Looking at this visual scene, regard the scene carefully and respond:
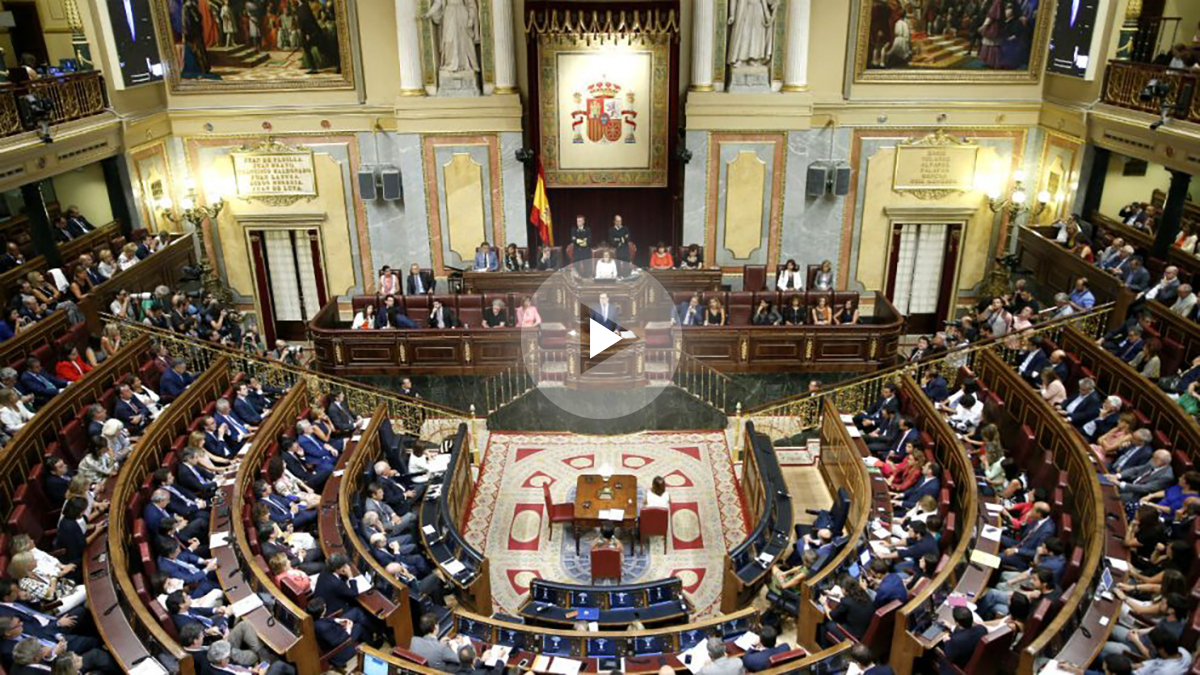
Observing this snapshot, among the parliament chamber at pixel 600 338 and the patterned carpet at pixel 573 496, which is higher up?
the parliament chamber at pixel 600 338

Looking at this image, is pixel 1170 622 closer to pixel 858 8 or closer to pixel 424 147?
pixel 858 8

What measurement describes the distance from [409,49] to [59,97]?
209 inches

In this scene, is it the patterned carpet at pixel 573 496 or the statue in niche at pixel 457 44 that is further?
the statue in niche at pixel 457 44

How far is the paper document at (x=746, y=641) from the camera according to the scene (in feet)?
23.7

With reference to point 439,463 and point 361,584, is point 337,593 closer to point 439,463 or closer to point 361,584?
point 361,584

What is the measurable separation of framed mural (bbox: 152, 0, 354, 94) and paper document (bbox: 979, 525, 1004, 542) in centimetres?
1251

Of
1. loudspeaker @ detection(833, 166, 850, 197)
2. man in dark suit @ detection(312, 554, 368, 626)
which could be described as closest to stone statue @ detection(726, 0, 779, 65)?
loudspeaker @ detection(833, 166, 850, 197)

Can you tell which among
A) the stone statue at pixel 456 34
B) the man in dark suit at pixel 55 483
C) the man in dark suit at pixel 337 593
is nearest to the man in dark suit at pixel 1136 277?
the man in dark suit at pixel 337 593

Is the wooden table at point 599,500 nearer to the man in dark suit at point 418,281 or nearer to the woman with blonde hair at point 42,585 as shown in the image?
the woman with blonde hair at point 42,585

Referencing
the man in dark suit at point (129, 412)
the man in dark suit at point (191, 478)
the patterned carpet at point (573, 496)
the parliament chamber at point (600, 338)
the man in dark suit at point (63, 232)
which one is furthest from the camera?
the man in dark suit at point (63, 232)

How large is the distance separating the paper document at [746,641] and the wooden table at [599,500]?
7.79ft

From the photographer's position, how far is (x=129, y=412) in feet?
33.1

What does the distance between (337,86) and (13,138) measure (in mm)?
5226

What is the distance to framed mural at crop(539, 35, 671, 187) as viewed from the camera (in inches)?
592
